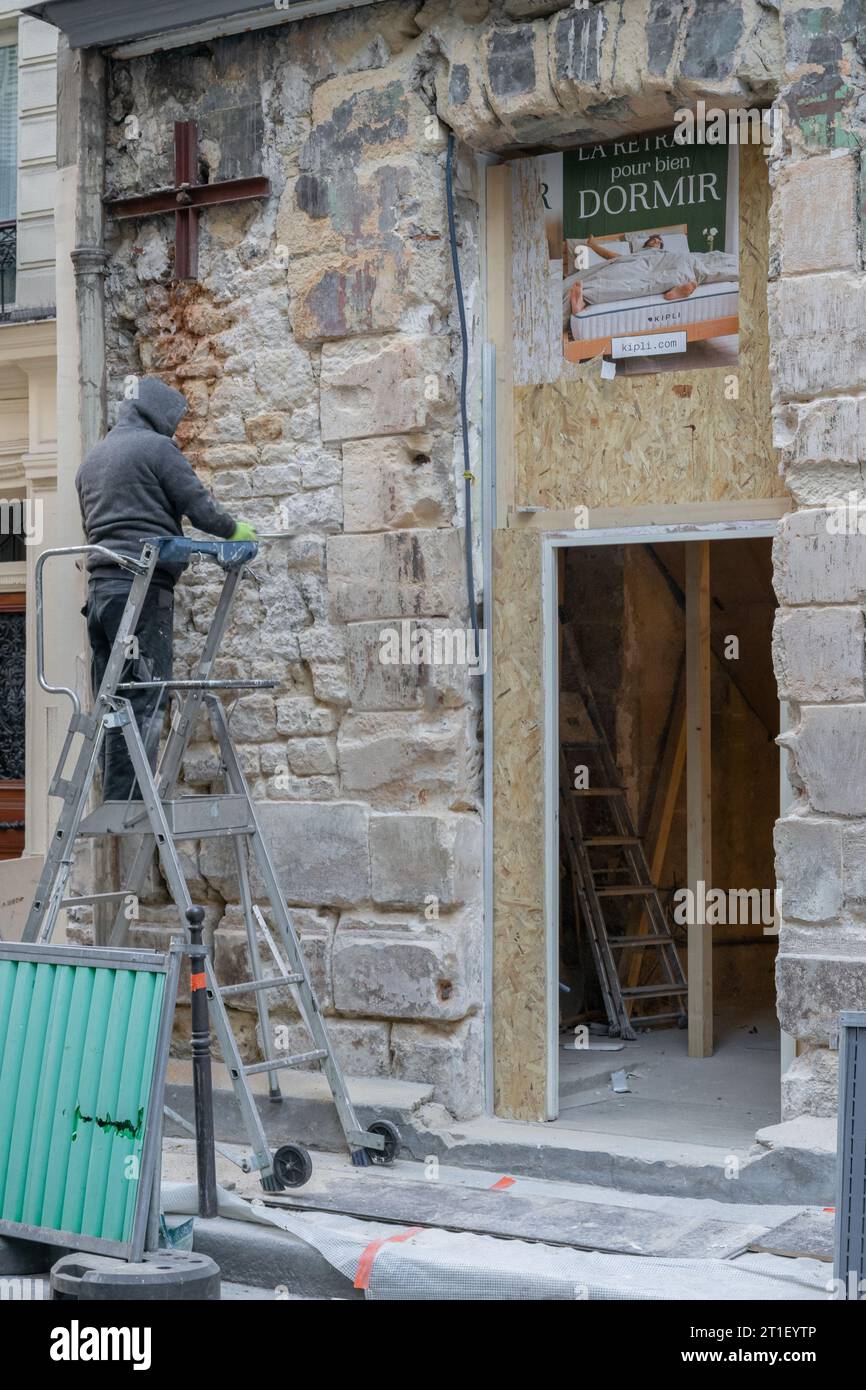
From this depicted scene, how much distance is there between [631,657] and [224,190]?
349cm

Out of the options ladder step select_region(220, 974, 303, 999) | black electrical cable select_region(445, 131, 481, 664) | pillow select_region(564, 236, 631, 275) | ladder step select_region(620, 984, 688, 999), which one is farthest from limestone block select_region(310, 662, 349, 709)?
ladder step select_region(620, 984, 688, 999)

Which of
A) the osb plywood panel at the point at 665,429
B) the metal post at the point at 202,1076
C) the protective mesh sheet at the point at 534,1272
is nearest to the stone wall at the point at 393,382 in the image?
the osb plywood panel at the point at 665,429

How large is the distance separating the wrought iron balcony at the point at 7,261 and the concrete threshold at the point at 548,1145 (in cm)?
475

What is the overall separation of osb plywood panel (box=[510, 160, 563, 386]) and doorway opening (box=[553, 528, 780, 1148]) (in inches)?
52.0

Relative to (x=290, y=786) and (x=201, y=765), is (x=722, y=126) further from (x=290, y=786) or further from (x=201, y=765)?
(x=201, y=765)

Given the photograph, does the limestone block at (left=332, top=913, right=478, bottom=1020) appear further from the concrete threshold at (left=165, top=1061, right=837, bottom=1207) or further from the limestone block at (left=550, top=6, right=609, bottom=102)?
the limestone block at (left=550, top=6, right=609, bottom=102)

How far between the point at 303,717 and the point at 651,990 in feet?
8.98

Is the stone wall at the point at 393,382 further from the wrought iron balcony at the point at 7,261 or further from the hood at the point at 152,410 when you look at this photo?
the wrought iron balcony at the point at 7,261

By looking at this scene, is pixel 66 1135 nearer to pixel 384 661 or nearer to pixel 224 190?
pixel 384 661

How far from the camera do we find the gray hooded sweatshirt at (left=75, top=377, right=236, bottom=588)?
6.68m

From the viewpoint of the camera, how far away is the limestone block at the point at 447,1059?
6.81 metres

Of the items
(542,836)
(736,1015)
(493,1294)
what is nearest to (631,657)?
(736,1015)

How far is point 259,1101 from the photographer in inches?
268

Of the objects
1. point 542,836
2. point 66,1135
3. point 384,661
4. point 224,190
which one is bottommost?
point 66,1135
